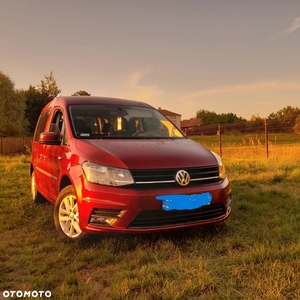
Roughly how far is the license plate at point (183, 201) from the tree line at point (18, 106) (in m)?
27.2

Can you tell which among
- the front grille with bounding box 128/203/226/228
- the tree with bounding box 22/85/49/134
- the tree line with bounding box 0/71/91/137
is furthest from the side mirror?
the tree with bounding box 22/85/49/134

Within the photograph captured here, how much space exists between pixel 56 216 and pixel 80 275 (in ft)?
3.65

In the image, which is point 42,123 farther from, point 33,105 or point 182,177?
point 33,105

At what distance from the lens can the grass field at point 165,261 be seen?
2420mm

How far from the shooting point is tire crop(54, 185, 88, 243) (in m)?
3.40

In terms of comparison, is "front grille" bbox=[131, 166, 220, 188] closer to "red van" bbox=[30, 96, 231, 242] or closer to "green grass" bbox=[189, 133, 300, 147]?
"red van" bbox=[30, 96, 231, 242]

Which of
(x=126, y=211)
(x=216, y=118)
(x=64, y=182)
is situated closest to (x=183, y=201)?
(x=126, y=211)

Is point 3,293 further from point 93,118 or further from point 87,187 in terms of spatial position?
point 93,118

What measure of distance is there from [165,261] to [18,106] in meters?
29.6

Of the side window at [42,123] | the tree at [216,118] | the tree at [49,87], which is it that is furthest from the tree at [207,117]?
the side window at [42,123]

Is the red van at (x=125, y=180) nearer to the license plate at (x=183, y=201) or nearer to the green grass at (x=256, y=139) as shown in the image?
the license plate at (x=183, y=201)

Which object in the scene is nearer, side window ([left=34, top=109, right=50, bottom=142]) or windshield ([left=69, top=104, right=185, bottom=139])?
windshield ([left=69, top=104, right=185, bottom=139])

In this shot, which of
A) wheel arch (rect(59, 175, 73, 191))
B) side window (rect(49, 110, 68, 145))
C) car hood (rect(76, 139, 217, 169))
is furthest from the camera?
side window (rect(49, 110, 68, 145))

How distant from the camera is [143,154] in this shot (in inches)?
129
